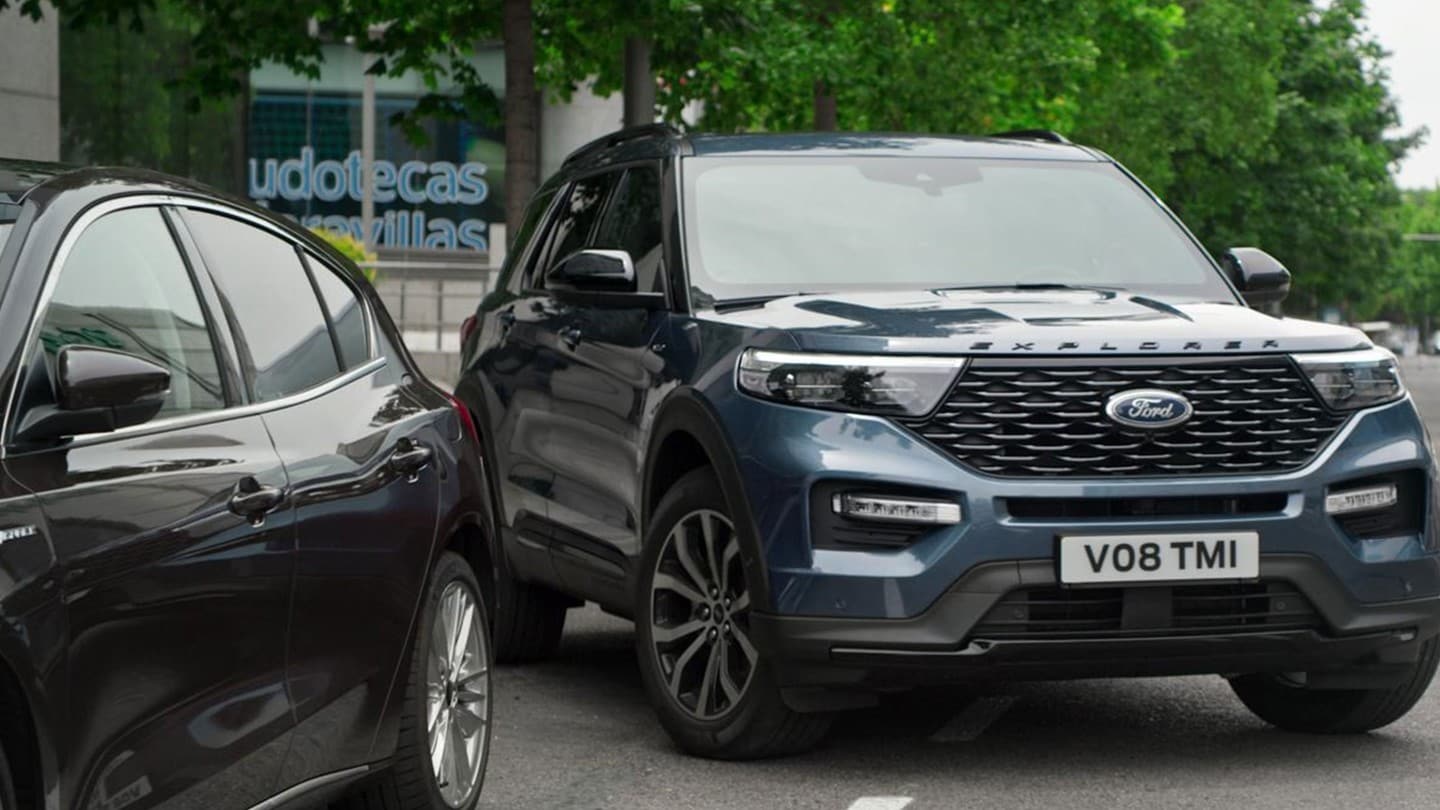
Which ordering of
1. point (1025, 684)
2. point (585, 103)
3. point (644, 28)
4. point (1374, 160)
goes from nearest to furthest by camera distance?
1. point (1025, 684)
2. point (644, 28)
3. point (585, 103)
4. point (1374, 160)

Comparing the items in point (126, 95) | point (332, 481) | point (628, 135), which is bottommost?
point (332, 481)

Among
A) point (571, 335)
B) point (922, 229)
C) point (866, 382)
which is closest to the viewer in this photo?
point (866, 382)

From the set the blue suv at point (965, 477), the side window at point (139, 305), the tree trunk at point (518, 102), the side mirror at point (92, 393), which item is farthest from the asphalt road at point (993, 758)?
the tree trunk at point (518, 102)

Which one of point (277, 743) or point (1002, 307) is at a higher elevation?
point (1002, 307)

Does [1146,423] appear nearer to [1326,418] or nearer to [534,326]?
[1326,418]

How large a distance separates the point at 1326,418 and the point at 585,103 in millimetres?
35654

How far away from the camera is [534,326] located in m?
8.92

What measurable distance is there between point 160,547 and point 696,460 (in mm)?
3281

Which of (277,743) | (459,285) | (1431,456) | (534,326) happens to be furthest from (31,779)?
(459,285)

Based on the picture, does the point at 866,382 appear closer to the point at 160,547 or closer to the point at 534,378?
the point at 534,378

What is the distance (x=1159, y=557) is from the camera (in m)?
6.65

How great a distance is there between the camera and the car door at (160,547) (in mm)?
4023

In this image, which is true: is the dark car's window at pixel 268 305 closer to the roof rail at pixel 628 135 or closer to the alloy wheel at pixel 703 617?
the alloy wheel at pixel 703 617

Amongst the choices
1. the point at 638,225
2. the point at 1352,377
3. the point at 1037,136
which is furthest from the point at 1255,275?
the point at 638,225
